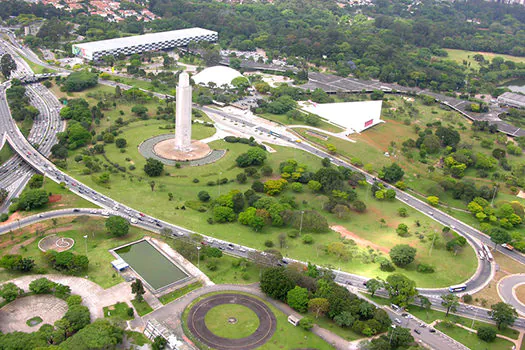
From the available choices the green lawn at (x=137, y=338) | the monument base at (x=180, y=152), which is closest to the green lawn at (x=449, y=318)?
the green lawn at (x=137, y=338)

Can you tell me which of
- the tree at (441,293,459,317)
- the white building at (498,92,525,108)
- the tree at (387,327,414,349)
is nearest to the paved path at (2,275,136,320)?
the tree at (387,327,414,349)

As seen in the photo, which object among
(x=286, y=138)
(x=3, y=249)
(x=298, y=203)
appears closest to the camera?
Result: (x=3, y=249)

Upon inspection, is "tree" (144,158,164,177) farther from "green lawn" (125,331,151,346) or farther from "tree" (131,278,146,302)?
"green lawn" (125,331,151,346)

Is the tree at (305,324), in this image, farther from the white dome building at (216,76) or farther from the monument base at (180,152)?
the white dome building at (216,76)

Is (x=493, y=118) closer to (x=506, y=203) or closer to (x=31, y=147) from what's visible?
(x=506, y=203)

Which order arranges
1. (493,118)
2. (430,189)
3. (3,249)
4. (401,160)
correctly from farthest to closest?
(493,118), (401,160), (430,189), (3,249)

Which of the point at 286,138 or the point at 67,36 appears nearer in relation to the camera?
the point at 286,138

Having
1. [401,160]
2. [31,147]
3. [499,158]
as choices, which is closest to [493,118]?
[499,158]

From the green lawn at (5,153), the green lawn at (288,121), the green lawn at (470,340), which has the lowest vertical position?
the green lawn at (5,153)
